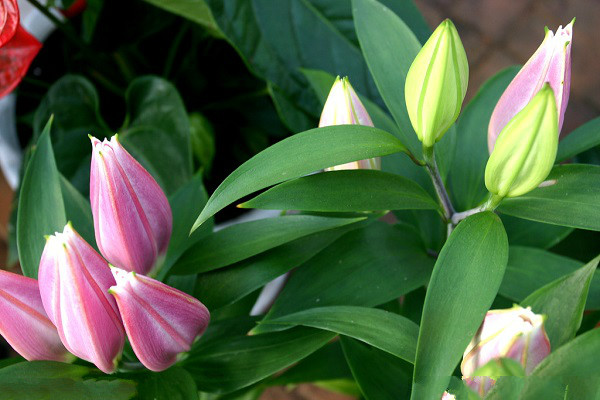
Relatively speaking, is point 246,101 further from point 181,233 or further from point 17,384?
point 17,384

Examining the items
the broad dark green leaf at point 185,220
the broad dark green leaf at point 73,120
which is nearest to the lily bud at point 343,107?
the broad dark green leaf at point 185,220

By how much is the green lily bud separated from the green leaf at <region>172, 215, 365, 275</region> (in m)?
0.09

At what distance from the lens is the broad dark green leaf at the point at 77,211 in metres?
0.43

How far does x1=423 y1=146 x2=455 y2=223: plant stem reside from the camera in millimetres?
341

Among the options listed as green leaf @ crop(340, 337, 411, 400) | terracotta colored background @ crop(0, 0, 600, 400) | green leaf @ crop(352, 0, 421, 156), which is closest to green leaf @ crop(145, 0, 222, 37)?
green leaf @ crop(352, 0, 421, 156)

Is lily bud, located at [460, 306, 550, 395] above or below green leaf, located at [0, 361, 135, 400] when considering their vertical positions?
above

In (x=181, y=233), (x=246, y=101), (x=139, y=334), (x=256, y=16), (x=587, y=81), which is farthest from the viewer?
(x=587, y=81)

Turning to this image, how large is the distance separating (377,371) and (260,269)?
9 centimetres

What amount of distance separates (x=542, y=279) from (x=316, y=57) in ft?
0.86

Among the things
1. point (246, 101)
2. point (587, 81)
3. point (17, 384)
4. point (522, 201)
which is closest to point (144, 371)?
point (17, 384)

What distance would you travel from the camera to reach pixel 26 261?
39cm

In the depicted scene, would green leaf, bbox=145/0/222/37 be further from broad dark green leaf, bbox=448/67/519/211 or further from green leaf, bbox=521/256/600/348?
green leaf, bbox=521/256/600/348

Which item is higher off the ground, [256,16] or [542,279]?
[256,16]

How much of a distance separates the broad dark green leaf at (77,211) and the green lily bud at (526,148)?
25cm
